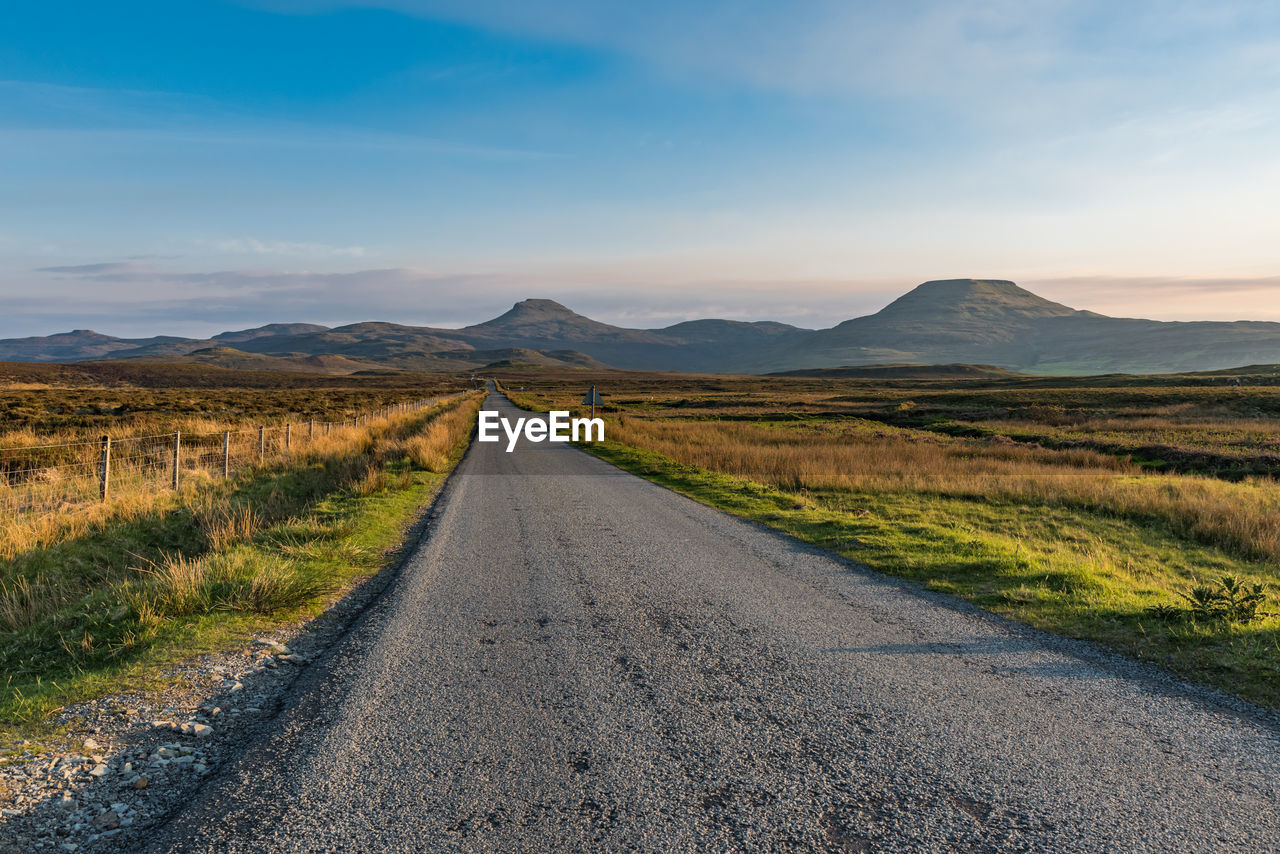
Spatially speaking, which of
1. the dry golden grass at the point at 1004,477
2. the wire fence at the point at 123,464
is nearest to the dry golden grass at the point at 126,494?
the wire fence at the point at 123,464

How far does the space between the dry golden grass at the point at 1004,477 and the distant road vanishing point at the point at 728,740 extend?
1010 cm

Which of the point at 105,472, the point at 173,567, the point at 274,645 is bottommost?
the point at 274,645

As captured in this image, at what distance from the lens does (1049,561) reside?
30.5 feet

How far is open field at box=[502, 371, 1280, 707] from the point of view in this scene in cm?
650

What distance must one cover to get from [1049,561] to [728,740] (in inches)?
279

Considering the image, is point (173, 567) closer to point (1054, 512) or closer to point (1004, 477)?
point (1054, 512)

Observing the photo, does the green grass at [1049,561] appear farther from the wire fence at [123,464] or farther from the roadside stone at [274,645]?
the wire fence at [123,464]

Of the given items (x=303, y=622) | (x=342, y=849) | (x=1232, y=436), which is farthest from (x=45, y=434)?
(x=1232, y=436)

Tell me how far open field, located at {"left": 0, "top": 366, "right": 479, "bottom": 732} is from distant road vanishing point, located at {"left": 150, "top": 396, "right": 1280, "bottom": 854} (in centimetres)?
125

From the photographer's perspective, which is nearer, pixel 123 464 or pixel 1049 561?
pixel 1049 561

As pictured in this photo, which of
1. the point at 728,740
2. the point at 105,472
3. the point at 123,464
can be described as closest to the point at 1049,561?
the point at 728,740

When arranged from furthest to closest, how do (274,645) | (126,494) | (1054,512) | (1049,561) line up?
(1054,512) → (126,494) → (1049,561) → (274,645)

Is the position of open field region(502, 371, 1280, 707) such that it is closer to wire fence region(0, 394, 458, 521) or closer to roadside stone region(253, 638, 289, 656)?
roadside stone region(253, 638, 289, 656)

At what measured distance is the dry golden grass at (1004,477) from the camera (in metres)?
13.8
